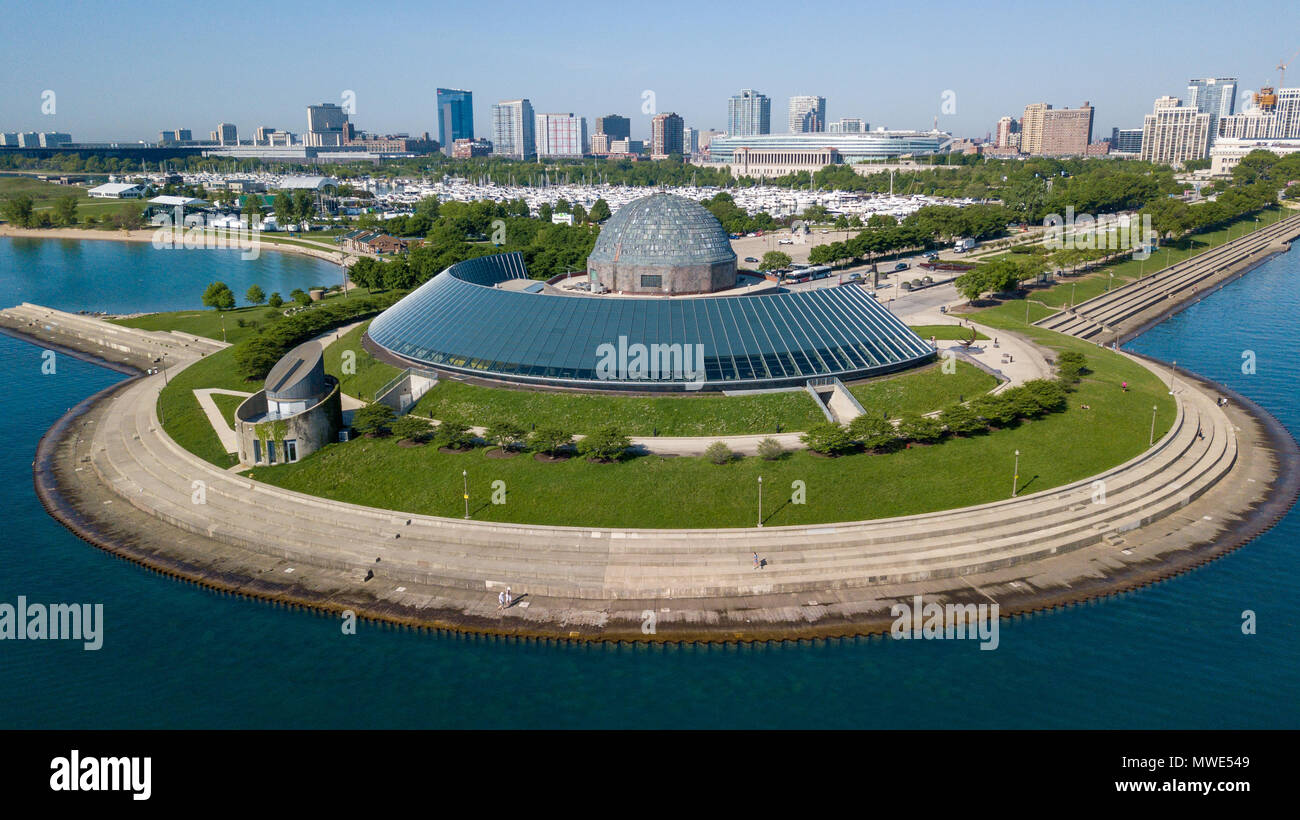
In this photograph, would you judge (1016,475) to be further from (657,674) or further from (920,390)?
(657,674)

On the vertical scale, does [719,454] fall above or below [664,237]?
below

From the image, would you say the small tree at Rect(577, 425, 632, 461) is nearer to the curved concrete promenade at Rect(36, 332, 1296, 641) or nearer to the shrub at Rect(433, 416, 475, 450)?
the curved concrete promenade at Rect(36, 332, 1296, 641)

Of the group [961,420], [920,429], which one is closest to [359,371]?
[920,429]

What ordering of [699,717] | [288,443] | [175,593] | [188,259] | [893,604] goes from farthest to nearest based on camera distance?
[188,259] → [288,443] → [175,593] → [893,604] → [699,717]

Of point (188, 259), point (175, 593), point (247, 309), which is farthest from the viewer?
point (188, 259)

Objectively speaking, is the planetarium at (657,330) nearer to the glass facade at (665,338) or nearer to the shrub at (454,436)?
the glass facade at (665,338)

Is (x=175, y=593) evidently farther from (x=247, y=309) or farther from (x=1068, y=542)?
(x=247, y=309)

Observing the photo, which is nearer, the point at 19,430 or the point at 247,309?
the point at 19,430

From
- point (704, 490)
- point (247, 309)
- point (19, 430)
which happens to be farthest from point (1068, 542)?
point (247, 309)

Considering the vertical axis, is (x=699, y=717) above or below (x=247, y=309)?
below
